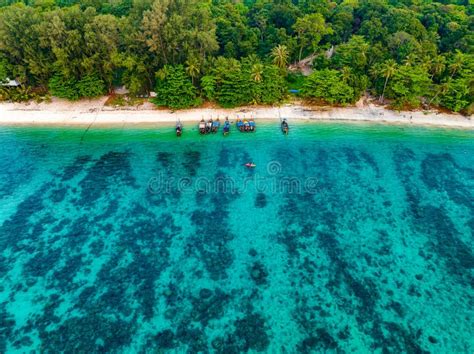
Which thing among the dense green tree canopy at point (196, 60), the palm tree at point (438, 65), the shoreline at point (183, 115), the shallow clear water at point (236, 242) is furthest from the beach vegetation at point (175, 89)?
the palm tree at point (438, 65)

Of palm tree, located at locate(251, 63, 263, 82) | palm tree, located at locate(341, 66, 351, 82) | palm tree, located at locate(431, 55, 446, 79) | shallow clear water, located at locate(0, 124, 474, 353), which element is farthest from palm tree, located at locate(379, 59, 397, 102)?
palm tree, located at locate(251, 63, 263, 82)

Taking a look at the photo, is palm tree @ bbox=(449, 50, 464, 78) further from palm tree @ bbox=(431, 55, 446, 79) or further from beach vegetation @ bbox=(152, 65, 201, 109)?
beach vegetation @ bbox=(152, 65, 201, 109)

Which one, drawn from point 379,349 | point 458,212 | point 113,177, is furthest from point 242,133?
point 379,349

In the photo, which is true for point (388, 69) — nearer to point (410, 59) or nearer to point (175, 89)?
point (410, 59)

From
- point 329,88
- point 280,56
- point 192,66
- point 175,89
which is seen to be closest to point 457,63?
point 329,88

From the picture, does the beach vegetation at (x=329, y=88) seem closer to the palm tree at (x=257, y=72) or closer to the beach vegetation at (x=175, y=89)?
the palm tree at (x=257, y=72)

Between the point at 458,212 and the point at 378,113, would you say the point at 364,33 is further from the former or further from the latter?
the point at 458,212
